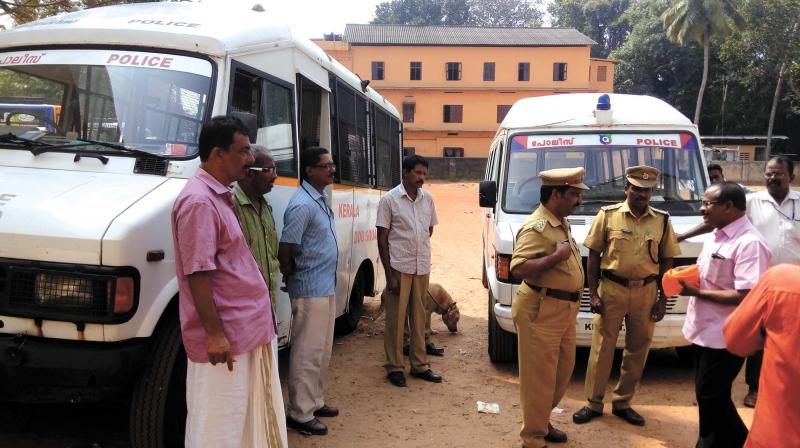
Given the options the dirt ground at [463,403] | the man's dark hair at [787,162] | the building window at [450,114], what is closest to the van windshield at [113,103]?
the dirt ground at [463,403]

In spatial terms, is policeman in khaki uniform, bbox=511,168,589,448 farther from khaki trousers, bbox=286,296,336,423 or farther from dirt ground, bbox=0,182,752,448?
khaki trousers, bbox=286,296,336,423

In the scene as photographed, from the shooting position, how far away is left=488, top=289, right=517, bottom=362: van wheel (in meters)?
6.23

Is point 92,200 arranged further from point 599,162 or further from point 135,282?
point 599,162

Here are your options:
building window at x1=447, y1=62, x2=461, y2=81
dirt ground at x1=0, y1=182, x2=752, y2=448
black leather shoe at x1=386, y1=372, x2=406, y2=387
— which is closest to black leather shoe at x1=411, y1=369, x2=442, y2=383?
dirt ground at x1=0, y1=182, x2=752, y2=448

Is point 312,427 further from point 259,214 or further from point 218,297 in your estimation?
point 218,297

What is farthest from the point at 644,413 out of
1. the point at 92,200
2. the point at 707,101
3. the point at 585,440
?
the point at 707,101

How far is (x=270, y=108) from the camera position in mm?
4871

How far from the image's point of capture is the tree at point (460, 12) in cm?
6869

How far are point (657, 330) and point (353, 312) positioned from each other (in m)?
3.33

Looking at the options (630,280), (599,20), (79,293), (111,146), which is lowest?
(630,280)

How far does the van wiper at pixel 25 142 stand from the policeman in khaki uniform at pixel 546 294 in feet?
9.65

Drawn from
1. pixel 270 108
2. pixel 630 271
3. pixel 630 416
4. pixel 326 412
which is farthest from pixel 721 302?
pixel 270 108

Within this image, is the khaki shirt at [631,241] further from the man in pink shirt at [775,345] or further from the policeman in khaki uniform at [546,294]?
the man in pink shirt at [775,345]

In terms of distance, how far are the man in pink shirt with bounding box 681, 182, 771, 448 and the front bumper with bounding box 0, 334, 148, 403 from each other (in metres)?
3.02
